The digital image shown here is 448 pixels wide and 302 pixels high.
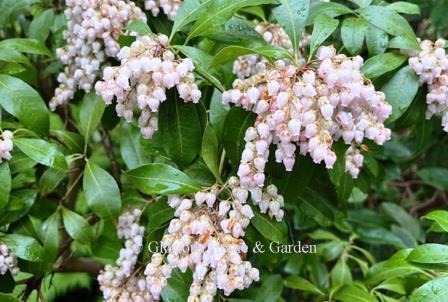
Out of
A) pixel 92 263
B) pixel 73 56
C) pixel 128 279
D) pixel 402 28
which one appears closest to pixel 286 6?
pixel 402 28

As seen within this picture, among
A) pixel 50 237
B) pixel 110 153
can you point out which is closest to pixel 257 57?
pixel 50 237

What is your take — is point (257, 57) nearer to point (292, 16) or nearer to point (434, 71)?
point (292, 16)

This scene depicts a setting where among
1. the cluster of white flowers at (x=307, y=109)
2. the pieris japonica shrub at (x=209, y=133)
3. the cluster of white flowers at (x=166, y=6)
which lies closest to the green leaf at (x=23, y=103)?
the pieris japonica shrub at (x=209, y=133)

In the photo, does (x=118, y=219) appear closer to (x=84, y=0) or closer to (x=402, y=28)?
(x=84, y=0)

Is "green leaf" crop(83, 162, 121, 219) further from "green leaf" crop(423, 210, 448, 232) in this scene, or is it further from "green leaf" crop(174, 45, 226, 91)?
"green leaf" crop(423, 210, 448, 232)

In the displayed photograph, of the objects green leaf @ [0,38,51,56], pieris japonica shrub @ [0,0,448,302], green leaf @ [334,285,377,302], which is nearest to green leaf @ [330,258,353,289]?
pieris japonica shrub @ [0,0,448,302]
